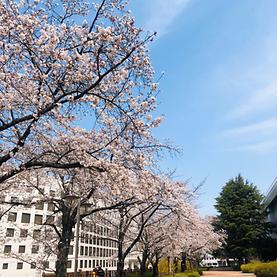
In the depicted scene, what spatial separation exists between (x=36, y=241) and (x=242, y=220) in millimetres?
33453

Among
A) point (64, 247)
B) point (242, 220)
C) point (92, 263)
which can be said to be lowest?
point (92, 263)

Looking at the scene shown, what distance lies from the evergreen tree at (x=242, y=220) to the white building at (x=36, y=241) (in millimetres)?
17130

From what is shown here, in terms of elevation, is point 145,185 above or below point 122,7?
below

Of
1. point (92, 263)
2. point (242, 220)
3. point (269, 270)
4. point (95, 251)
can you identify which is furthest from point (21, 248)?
point (269, 270)

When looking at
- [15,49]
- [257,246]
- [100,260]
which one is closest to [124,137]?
[15,49]

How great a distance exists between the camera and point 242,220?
42.6 m

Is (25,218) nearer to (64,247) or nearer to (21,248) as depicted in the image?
(21,248)

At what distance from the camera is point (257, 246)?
41.3 metres

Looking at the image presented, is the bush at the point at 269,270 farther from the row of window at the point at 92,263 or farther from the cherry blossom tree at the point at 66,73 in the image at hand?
the row of window at the point at 92,263

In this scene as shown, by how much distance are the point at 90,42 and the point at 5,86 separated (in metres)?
2.26

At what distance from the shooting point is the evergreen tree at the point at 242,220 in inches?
1626

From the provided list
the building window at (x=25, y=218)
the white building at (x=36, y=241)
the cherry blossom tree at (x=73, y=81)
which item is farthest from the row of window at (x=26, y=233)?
the cherry blossom tree at (x=73, y=81)

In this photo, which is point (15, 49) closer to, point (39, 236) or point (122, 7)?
point (122, 7)

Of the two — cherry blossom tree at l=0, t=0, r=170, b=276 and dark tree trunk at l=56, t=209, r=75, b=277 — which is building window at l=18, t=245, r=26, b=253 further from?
cherry blossom tree at l=0, t=0, r=170, b=276
